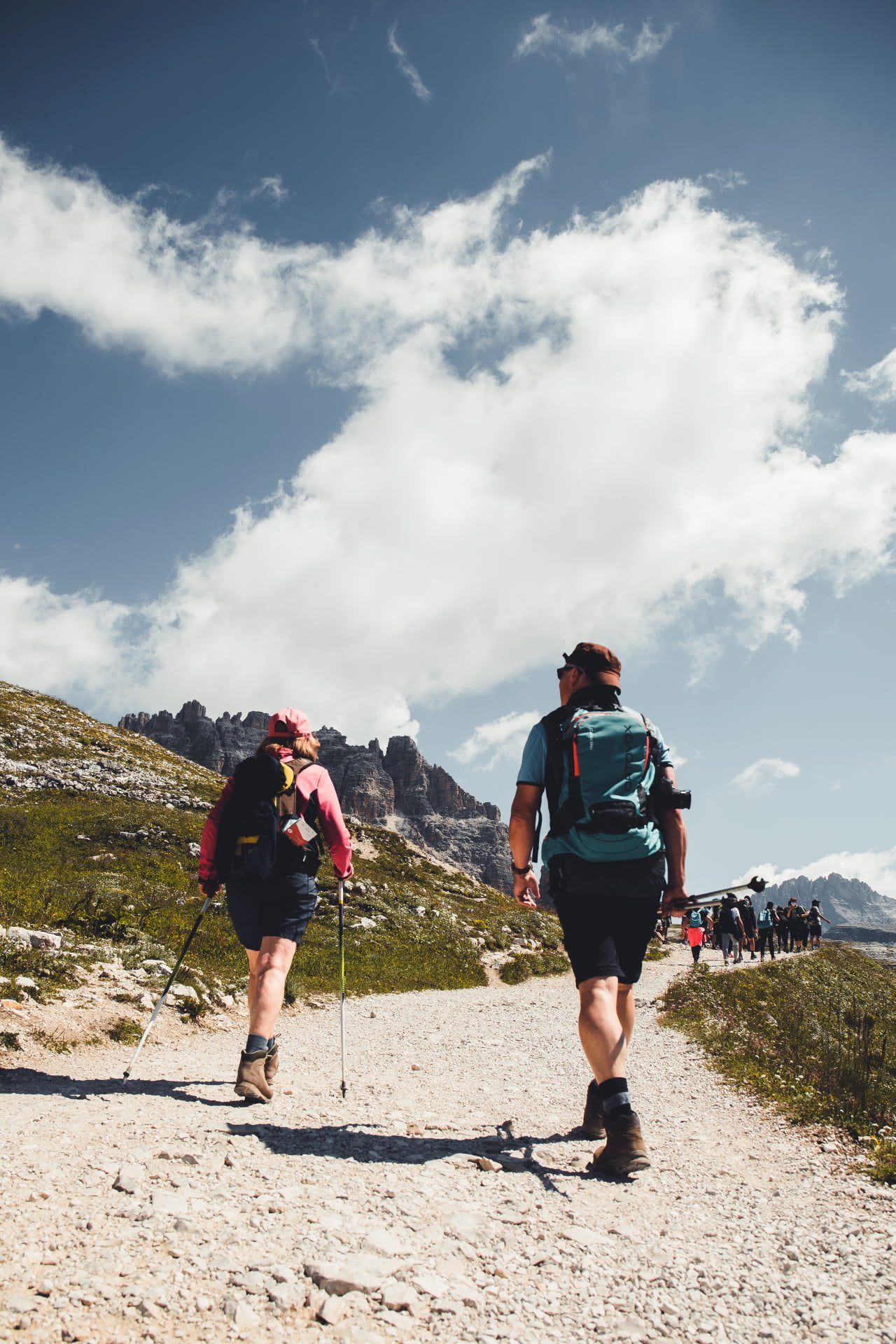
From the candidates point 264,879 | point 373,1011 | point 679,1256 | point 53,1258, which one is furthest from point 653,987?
point 53,1258

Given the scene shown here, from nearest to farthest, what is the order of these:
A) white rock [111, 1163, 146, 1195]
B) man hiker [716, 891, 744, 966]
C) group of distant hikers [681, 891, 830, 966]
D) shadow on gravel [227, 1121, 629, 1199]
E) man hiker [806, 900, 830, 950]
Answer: white rock [111, 1163, 146, 1195], shadow on gravel [227, 1121, 629, 1199], man hiker [716, 891, 744, 966], group of distant hikers [681, 891, 830, 966], man hiker [806, 900, 830, 950]

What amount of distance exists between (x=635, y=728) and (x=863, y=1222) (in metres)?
2.95

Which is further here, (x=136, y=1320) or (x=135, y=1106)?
(x=135, y=1106)

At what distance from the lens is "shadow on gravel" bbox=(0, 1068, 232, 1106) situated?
565 cm

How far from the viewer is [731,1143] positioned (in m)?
5.34

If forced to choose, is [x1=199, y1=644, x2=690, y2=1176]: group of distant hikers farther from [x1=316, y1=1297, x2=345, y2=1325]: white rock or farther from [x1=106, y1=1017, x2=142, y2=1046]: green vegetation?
[x1=106, y1=1017, x2=142, y2=1046]: green vegetation

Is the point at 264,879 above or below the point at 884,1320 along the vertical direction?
above

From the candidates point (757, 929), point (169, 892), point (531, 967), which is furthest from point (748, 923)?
point (169, 892)

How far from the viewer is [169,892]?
57.7ft

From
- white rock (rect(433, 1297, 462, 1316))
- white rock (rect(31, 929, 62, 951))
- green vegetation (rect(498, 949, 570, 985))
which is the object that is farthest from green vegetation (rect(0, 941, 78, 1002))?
green vegetation (rect(498, 949, 570, 985))

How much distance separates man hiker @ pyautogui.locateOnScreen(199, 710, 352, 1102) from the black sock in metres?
2.74

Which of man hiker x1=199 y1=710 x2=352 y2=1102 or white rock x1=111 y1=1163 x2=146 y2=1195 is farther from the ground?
man hiker x1=199 y1=710 x2=352 y2=1102

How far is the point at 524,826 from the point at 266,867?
241 cm

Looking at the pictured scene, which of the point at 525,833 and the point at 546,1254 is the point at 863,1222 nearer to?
the point at 546,1254
